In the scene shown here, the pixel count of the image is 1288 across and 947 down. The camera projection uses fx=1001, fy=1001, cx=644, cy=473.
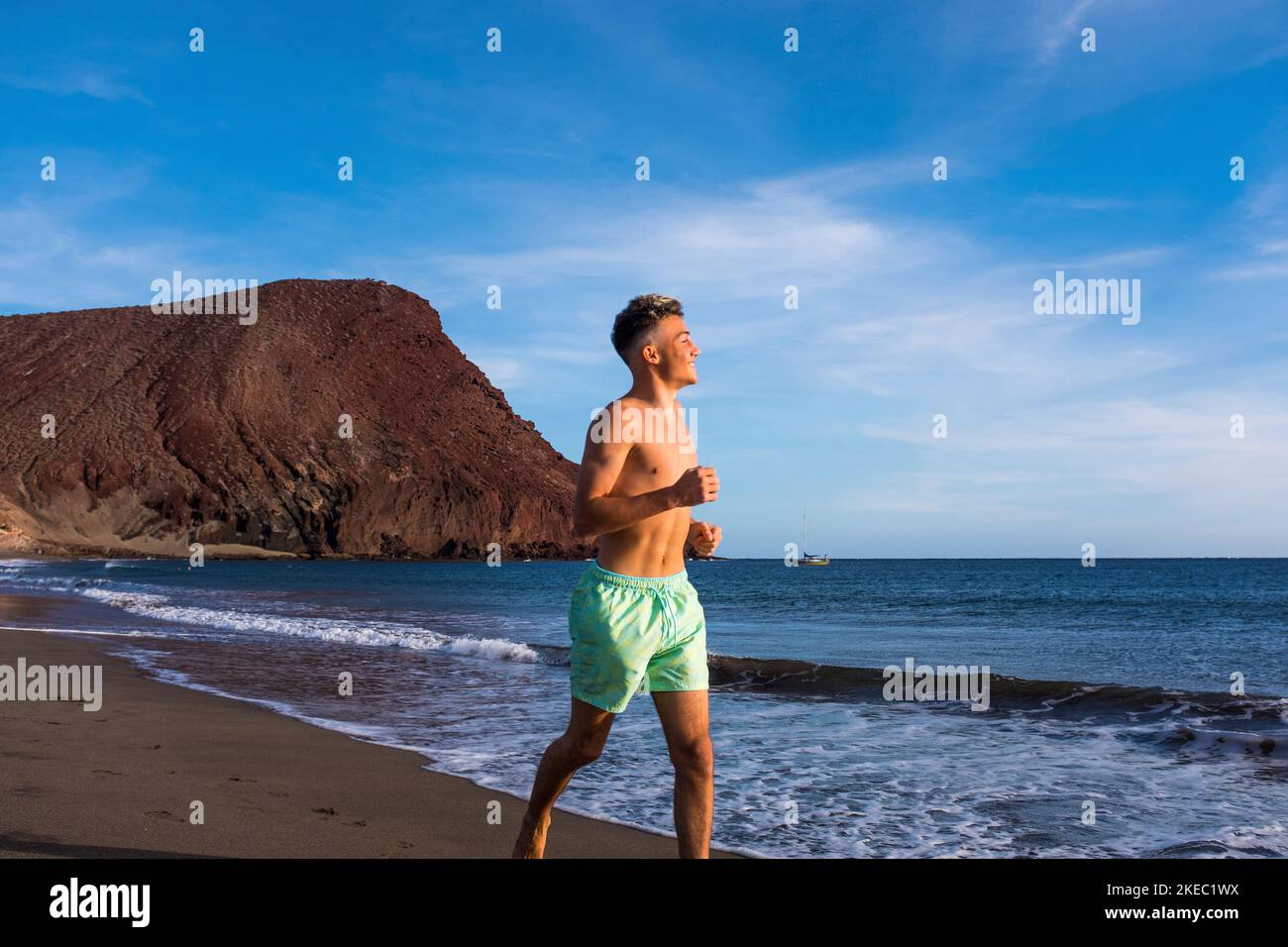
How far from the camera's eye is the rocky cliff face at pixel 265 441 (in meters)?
96.4

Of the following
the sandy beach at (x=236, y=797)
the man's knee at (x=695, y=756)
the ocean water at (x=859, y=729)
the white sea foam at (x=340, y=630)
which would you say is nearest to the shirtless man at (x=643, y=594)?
the man's knee at (x=695, y=756)

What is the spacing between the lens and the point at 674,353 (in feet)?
11.3

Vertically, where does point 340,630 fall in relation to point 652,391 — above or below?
below

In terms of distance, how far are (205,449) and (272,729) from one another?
102m

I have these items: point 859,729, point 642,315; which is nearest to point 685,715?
point 642,315

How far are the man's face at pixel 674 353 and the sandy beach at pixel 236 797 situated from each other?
2343 millimetres

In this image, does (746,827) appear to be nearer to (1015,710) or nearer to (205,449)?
(1015,710)

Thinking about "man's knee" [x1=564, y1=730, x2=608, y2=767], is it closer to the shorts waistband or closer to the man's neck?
the shorts waistband

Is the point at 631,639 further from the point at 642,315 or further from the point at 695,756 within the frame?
the point at 642,315

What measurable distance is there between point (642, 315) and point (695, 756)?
1.48 m

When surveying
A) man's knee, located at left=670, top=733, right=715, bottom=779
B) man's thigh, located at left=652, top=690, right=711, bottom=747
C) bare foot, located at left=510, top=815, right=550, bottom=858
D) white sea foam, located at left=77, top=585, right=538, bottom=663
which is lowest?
white sea foam, located at left=77, top=585, right=538, bottom=663

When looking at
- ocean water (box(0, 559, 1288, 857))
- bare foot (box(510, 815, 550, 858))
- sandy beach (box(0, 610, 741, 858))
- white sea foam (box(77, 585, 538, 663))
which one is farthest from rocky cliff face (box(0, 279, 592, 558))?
bare foot (box(510, 815, 550, 858))

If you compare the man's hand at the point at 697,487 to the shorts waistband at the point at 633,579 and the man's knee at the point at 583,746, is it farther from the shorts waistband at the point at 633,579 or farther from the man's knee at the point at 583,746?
the man's knee at the point at 583,746

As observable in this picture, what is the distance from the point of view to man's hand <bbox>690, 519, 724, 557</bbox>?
335 cm
